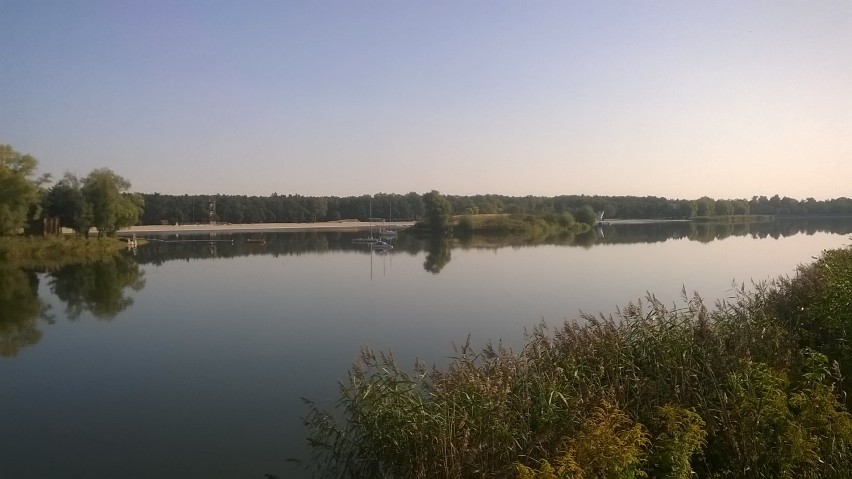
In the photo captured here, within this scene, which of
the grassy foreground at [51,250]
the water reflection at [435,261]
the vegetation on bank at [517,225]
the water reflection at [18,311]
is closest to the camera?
the water reflection at [18,311]

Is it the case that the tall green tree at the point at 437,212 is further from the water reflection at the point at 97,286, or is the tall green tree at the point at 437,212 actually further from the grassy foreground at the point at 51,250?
the water reflection at the point at 97,286

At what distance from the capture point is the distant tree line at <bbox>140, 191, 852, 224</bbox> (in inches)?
3543

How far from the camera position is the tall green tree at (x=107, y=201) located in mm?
40375

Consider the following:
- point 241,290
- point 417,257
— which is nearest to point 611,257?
point 417,257

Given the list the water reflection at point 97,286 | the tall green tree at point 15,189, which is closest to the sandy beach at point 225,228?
the tall green tree at point 15,189

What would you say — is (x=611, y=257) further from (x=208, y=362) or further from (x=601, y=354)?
(x=601, y=354)

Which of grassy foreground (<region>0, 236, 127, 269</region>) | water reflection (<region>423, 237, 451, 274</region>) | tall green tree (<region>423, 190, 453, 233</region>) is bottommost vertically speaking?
water reflection (<region>423, 237, 451, 274</region>)

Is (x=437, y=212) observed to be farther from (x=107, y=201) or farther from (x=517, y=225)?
(x=107, y=201)

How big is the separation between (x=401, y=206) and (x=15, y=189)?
71.4m

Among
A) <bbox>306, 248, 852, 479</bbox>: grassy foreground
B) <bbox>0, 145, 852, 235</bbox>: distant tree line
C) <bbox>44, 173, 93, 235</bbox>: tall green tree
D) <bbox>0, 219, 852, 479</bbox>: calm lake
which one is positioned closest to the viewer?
<bbox>306, 248, 852, 479</bbox>: grassy foreground

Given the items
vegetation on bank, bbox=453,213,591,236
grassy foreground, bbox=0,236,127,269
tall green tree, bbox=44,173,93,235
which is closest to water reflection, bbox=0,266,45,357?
grassy foreground, bbox=0,236,127,269

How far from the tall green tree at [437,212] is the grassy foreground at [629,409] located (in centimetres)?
5816

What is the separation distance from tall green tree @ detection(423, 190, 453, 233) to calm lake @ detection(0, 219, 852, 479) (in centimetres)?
3524

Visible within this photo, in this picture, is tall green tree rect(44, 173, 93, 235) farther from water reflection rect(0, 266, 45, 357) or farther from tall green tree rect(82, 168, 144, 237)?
water reflection rect(0, 266, 45, 357)
